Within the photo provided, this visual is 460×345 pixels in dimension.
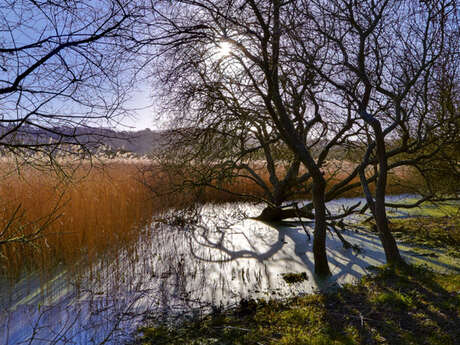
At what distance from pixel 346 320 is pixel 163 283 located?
2192 mm

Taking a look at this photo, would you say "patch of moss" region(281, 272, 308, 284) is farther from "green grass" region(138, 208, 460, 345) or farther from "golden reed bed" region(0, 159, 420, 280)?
"golden reed bed" region(0, 159, 420, 280)

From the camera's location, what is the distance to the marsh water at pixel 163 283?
118 inches

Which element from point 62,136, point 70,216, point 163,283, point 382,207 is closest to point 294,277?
point 382,207

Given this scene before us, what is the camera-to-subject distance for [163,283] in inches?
155

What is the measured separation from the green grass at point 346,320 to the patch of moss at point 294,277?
0.65m

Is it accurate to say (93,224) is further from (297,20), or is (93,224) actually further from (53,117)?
(297,20)

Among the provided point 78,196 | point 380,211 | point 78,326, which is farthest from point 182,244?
point 380,211

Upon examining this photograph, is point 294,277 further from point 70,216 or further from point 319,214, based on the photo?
point 70,216

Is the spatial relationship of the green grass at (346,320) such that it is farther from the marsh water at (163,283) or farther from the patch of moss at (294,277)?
the patch of moss at (294,277)

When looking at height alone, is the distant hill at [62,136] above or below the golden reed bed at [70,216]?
above

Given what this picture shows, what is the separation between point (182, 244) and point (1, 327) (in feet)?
9.59

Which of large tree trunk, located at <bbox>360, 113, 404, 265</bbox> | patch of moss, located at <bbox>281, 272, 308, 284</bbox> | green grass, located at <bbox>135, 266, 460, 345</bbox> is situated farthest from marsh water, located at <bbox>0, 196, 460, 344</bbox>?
large tree trunk, located at <bbox>360, 113, 404, 265</bbox>

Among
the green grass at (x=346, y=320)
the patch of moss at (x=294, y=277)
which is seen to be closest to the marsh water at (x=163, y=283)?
the patch of moss at (x=294, y=277)

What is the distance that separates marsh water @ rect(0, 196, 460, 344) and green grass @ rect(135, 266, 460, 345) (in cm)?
35
